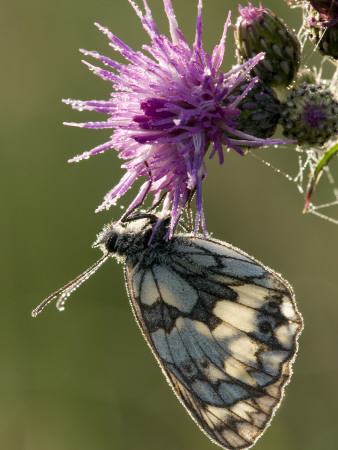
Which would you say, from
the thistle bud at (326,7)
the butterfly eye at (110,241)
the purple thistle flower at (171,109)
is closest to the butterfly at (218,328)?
the butterfly eye at (110,241)

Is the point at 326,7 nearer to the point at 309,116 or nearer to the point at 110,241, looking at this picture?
the point at 309,116

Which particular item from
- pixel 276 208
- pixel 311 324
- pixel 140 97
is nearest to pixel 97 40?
pixel 276 208

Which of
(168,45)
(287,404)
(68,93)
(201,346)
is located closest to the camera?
(168,45)

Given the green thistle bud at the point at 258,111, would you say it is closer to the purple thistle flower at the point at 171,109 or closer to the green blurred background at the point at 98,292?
the purple thistle flower at the point at 171,109

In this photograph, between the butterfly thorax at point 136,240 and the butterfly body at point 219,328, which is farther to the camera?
the butterfly thorax at point 136,240

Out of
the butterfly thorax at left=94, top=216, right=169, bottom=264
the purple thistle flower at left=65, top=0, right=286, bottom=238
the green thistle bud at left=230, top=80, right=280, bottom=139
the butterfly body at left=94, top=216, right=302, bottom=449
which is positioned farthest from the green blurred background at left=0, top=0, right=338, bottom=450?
the purple thistle flower at left=65, top=0, right=286, bottom=238

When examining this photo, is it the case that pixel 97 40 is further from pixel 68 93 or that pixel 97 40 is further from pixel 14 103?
pixel 14 103

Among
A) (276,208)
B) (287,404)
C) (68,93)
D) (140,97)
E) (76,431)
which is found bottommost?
(287,404)
